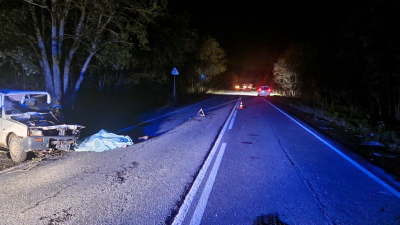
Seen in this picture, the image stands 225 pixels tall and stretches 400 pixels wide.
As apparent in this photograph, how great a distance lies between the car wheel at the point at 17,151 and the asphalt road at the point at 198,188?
0.46 meters

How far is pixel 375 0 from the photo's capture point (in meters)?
18.1

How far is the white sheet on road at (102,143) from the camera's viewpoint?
8.62 meters

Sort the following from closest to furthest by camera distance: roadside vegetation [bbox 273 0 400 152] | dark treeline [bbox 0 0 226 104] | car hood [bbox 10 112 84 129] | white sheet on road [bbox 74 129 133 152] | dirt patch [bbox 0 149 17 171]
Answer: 1. dirt patch [bbox 0 149 17 171]
2. car hood [bbox 10 112 84 129]
3. white sheet on road [bbox 74 129 133 152]
4. dark treeline [bbox 0 0 226 104]
5. roadside vegetation [bbox 273 0 400 152]

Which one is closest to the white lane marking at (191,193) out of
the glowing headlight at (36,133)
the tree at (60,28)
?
the glowing headlight at (36,133)

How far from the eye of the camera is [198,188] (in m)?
5.45

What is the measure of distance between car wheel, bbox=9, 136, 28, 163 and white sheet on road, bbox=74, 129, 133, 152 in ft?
4.69

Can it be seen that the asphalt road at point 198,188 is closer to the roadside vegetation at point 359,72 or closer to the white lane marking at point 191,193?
the white lane marking at point 191,193

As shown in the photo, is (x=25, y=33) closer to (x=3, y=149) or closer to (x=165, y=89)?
(x=3, y=149)

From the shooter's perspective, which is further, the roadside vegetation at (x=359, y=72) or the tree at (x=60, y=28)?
the roadside vegetation at (x=359, y=72)

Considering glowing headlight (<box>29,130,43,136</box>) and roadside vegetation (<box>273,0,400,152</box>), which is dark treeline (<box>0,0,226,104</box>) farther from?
roadside vegetation (<box>273,0,400,152</box>)

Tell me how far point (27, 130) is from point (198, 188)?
4.73m

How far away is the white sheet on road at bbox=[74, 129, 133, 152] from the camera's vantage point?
339 inches

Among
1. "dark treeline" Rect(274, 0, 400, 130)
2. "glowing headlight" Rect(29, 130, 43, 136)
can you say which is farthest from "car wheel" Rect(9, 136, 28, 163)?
"dark treeline" Rect(274, 0, 400, 130)

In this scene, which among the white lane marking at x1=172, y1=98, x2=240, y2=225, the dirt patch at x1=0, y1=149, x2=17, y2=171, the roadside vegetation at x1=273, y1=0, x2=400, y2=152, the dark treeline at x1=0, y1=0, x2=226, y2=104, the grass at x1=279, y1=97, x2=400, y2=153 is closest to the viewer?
the white lane marking at x1=172, y1=98, x2=240, y2=225
